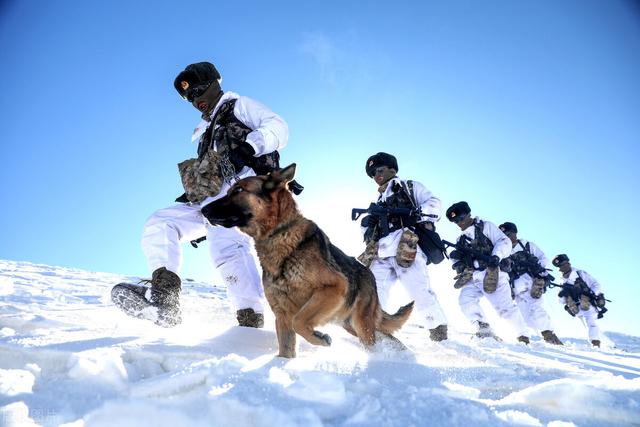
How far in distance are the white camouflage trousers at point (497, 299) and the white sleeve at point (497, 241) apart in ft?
1.81

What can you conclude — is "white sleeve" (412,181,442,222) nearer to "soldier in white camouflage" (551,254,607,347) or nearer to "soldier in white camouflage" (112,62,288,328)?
"soldier in white camouflage" (112,62,288,328)

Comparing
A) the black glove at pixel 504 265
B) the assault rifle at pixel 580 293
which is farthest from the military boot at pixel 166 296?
the assault rifle at pixel 580 293

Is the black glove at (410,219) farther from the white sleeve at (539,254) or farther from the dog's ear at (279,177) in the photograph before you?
the white sleeve at (539,254)

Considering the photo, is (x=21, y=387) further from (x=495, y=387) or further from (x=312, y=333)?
(x=495, y=387)

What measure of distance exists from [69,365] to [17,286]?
26.8 ft

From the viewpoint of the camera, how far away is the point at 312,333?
3051 millimetres

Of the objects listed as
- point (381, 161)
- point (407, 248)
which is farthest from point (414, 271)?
point (381, 161)

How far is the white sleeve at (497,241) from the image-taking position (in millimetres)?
10227

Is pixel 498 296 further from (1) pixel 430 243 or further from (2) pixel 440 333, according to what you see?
(2) pixel 440 333

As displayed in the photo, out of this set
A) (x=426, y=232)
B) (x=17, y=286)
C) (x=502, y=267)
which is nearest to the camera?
(x=426, y=232)

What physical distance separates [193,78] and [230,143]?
1.01 m

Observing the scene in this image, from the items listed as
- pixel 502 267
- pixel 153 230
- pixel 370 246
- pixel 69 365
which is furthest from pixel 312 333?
pixel 502 267

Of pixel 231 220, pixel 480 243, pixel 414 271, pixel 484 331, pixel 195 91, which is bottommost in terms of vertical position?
pixel 484 331

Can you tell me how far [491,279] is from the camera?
33.0 ft
